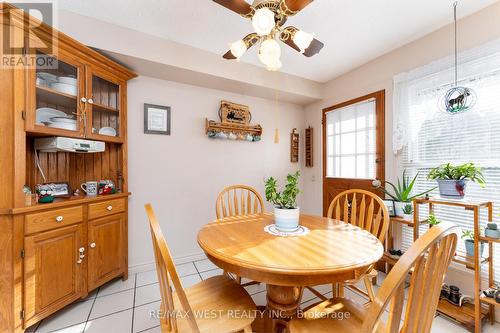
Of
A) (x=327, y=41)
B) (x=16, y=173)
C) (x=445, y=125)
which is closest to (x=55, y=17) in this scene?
(x=16, y=173)

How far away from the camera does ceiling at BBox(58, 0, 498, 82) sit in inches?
66.9

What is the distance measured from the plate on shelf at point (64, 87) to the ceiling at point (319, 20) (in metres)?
0.66

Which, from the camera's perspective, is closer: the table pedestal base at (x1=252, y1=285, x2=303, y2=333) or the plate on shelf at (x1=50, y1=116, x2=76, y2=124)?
the table pedestal base at (x1=252, y1=285, x2=303, y2=333)

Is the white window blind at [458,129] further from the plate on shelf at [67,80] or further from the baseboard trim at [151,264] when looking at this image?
the plate on shelf at [67,80]

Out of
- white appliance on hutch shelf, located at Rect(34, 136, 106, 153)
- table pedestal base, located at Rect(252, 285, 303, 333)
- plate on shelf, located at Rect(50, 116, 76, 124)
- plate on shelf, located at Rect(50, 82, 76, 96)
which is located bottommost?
table pedestal base, located at Rect(252, 285, 303, 333)

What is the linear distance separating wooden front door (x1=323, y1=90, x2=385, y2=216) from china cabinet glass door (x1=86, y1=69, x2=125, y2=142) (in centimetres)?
273

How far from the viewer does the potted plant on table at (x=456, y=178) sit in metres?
1.60

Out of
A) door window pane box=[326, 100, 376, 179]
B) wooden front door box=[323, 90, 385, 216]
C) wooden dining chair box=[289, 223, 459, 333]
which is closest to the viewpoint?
wooden dining chair box=[289, 223, 459, 333]

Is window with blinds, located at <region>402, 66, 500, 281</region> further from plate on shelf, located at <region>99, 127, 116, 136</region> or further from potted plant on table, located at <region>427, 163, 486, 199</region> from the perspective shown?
plate on shelf, located at <region>99, 127, 116, 136</region>

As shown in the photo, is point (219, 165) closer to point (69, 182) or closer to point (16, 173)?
point (69, 182)

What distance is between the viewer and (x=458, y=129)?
1.85 metres

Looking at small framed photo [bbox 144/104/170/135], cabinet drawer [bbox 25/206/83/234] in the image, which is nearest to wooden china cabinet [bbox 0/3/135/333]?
cabinet drawer [bbox 25/206/83/234]

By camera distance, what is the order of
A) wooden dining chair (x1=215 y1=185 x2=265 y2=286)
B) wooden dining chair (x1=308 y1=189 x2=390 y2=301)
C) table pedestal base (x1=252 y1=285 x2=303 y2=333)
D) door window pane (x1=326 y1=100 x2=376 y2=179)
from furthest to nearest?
door window pane (x1=326 y1=100 x2=376 y2=179), wooden dining chair (x1=215 y1=185 x2=265 y2=286), wooden dining chair (x1=308 y1=189 x2=390 y2=301), table pedestal base (x1=252 y1=285 x2=303 y2=333)

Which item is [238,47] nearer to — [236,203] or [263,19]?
[263,19]
